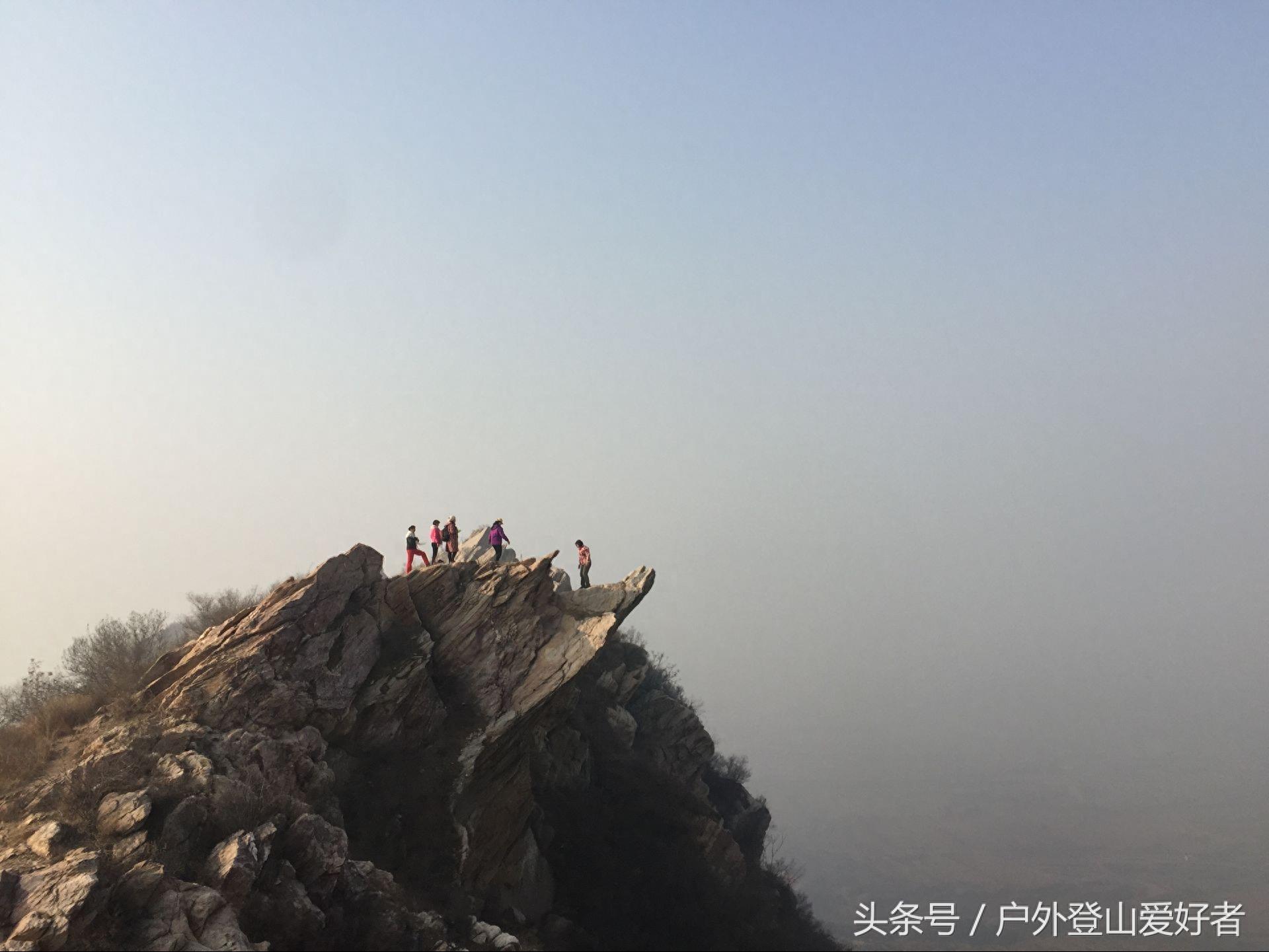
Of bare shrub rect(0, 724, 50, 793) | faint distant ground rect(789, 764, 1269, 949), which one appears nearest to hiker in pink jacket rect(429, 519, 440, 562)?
bare shrub rect(0, 724, 50, 793)

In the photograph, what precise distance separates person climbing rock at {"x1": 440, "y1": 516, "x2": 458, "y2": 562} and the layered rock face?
147 inches

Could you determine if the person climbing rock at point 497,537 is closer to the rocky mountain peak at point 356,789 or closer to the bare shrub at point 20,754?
the rocky mountain peak at point 356,789

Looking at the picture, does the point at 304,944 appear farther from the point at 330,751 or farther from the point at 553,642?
the point at 553,642

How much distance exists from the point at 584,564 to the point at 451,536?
18.3 feet

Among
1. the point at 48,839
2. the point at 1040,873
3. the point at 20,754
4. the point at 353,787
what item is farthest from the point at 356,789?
the point at 1040,873

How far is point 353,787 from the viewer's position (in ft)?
80.5

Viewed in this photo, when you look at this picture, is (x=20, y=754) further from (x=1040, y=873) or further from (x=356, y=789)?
(x=1040, y=873)

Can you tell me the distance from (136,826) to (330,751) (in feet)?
20.9

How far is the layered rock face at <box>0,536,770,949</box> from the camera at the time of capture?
1775cm

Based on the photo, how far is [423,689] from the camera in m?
27.5

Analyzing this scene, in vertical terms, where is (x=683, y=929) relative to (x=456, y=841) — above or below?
below

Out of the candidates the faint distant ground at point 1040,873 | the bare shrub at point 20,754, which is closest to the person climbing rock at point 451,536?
the bare shrub at point 20,754

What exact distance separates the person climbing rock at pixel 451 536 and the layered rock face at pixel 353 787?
12.2 feet

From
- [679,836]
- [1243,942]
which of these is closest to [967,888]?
[1243,942]
